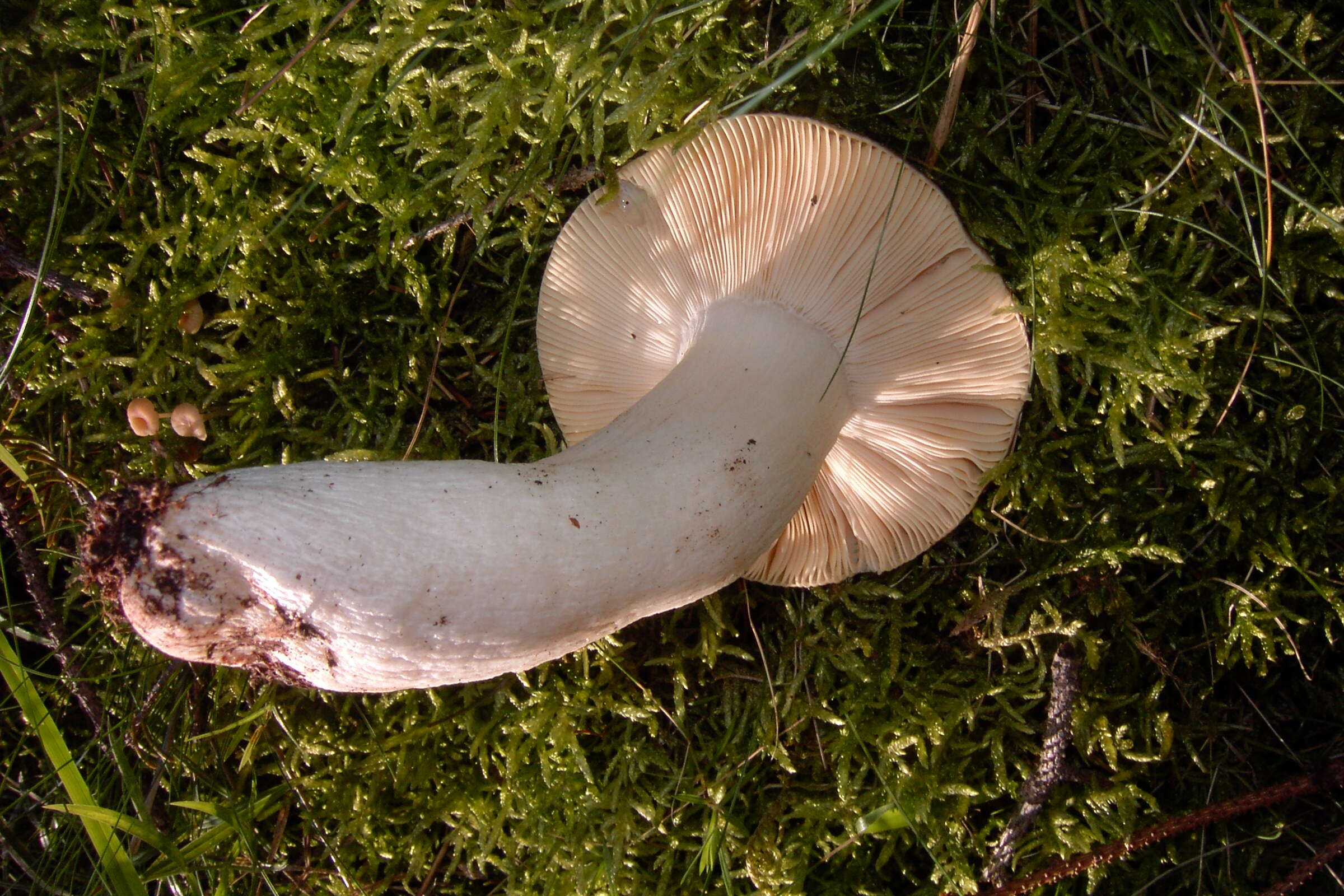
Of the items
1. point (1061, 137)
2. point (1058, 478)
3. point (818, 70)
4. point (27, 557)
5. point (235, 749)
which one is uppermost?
point (818, 70)

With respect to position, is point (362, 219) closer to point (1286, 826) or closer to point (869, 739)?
point (869, 739)

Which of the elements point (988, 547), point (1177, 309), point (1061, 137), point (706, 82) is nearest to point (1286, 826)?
point (988, 547)

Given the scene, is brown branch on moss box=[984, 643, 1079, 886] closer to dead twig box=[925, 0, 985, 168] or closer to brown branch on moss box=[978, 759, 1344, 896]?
brown branch on moss box=[978, 759, 1344, 896]

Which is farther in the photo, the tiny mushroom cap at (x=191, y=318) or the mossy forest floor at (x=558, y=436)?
the tiny mushroom cap at (x=191, y=318)

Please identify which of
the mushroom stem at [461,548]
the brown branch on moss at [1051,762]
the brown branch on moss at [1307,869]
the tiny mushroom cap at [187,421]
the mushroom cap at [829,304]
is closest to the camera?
the mushroom stem at [461,548]

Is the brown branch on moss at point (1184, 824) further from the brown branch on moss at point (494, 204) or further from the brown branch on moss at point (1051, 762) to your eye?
the brown branch on moss at point (494, 204)

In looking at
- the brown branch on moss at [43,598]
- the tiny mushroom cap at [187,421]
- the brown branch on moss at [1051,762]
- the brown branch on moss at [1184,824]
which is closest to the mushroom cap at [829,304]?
the brown branch on moss at [1051,762]

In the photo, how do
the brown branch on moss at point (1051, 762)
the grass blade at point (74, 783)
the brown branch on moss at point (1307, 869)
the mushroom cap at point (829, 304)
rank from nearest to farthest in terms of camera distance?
the mushroom cap at point (829, 304), the brown branch on moss at point (1307, 869), the grass blade at point (74, 783), the brown branch on moss at point (1051, 762)
